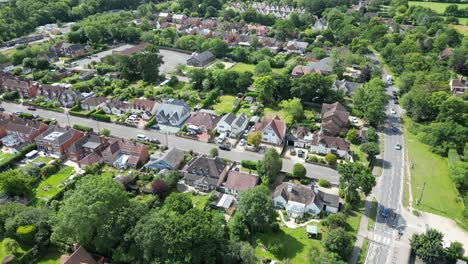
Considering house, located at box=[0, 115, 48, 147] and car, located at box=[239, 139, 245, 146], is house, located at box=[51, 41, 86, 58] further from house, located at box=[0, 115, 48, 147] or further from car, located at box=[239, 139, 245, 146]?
car, located at box=[239, 139, 245, 146]

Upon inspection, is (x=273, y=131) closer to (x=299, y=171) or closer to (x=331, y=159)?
(x=331, y=159)

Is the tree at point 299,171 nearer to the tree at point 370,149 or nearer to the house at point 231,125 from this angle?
the tree at point 370,149

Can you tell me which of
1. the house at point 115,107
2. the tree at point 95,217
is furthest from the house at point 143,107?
the tree at point 95,217

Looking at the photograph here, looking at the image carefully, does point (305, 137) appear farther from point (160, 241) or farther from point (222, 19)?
point (222, 19)

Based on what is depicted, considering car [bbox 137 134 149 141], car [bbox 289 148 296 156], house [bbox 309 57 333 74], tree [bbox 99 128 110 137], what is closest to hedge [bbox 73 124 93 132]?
tree [bbox 99 128 110 137]

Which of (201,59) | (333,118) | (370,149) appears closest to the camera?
(370,149)

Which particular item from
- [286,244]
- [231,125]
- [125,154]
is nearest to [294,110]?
[231,125]

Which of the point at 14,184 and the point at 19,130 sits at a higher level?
the point at 14,184
